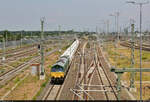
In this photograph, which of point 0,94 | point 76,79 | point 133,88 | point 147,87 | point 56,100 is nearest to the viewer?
point 56,100

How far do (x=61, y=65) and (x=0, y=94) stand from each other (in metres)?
8.81

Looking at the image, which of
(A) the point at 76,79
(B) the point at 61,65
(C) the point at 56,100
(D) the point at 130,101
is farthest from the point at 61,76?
(D) the point at 130,101

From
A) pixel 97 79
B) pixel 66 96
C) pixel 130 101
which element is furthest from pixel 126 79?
pixel 66 96

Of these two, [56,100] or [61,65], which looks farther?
[61,65]

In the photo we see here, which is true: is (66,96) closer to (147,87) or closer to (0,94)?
(0,94)

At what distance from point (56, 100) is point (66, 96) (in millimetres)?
1640

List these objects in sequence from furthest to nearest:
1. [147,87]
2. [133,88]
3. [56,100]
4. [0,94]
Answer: [147,87] → [133,88] → [0,94] → [56,100]

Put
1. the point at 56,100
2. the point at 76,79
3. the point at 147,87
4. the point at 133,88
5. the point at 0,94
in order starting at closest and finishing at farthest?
the point at 56,100 → the point at 0,94 → the point at 133,88 → the point at 147,87 → the point at 76,79

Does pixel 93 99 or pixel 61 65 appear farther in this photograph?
pixel 61 65

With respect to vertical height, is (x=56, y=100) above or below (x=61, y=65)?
below

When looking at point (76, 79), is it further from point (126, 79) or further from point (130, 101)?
point (130, 101)

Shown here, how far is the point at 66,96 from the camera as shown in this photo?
23172 millimetres

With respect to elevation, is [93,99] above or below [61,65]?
below

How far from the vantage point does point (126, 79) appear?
32719mm
